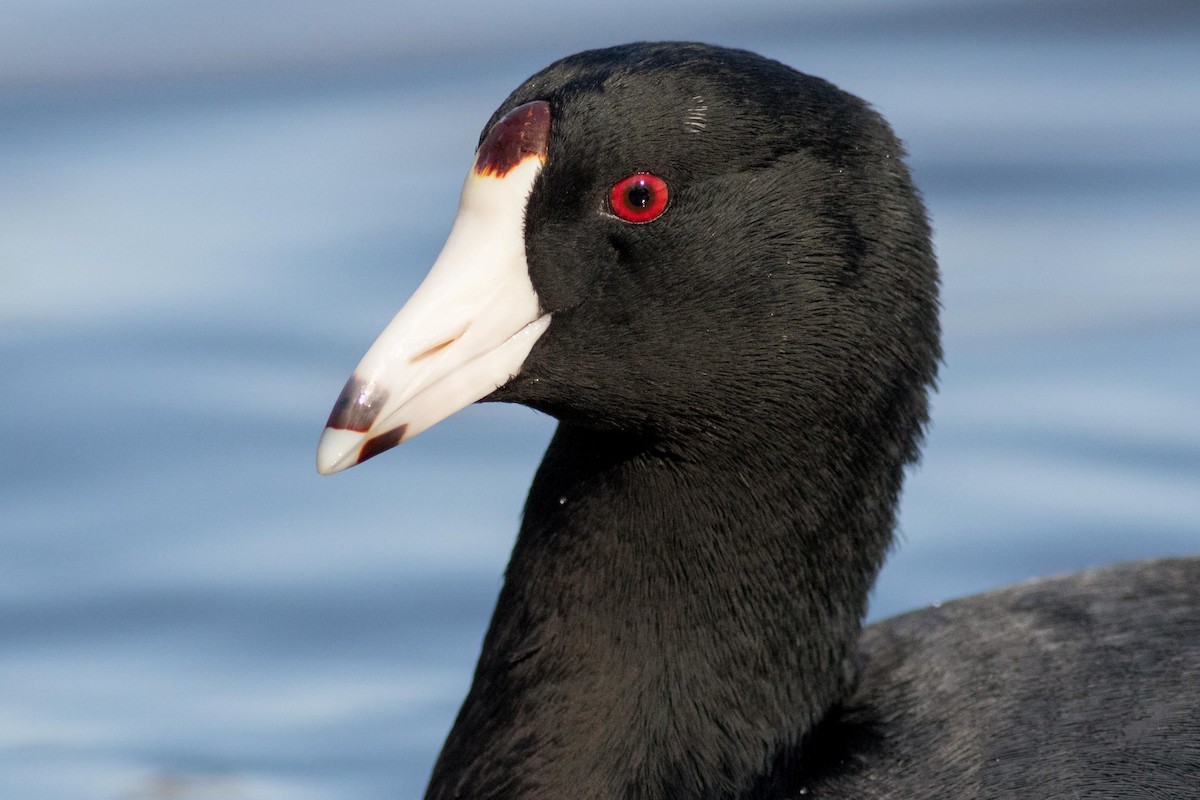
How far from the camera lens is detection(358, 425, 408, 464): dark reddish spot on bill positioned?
3.27 meters

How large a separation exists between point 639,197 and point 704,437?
380 millimetres

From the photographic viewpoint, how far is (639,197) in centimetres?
339

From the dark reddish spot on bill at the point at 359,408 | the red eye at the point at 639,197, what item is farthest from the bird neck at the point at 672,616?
the dark reddish spot on bill at the point at 359,408

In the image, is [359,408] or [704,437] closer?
[359,408]

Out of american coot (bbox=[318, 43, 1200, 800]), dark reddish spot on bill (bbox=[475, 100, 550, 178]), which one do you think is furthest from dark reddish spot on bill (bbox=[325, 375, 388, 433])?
dark reddish spot on bill (bbox=[475, 100, 550, 178])

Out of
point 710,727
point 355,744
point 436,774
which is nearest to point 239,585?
point 355,744

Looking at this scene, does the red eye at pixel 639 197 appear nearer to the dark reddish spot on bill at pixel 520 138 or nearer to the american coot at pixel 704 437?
the american coot at pixel 704 437

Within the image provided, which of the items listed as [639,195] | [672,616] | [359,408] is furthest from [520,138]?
[672,616]

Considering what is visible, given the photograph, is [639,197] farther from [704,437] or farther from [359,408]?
[359,408]

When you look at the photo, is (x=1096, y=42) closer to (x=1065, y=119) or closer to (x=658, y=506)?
(x=1065, y=119)

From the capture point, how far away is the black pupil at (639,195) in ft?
11.1

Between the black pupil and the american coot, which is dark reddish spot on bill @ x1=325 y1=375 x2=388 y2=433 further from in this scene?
the black pupil

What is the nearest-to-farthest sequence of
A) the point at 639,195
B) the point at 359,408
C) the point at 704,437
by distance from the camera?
the point at 359,408
the point at 639,195
the point at 704,437

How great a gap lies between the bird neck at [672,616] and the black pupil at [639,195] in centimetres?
39
